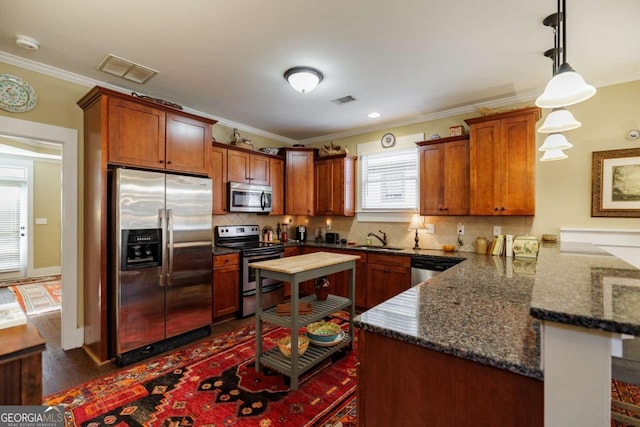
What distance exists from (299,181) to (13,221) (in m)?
6.57

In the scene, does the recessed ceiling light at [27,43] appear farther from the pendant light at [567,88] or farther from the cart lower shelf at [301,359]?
the pendant light at [567,88]

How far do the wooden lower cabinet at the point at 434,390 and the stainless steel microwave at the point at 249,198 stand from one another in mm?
3442

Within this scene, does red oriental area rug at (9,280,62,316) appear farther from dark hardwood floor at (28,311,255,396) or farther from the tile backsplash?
the tile backsplash

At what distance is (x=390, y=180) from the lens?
4.57 metres

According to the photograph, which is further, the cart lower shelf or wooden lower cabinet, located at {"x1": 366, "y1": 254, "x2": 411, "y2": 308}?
wooden lower cabinet, located at {"x1": 366, "y1": 254, "x2": 411, "y2": 308}

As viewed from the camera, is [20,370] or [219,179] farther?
[219,179]

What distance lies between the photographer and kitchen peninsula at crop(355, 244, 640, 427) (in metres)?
0.68

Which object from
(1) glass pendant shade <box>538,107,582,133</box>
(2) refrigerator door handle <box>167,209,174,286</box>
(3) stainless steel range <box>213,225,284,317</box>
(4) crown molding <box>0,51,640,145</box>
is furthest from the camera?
(3) stainless steel range <box>213,225,284,317</box>

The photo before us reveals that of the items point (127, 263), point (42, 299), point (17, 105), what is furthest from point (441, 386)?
point (42, 299)

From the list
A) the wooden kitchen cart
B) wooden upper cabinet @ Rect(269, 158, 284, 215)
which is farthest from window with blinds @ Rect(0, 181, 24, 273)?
the wooden kitchen cart

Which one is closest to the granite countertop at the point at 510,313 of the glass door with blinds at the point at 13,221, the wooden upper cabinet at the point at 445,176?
the wooden upper cabinet at the point at 445,176

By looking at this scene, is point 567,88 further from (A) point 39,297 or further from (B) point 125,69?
(A) point 39,297

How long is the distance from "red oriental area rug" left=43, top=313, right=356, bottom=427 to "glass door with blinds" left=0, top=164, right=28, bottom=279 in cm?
613

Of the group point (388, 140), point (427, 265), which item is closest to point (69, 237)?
point (427, 265)
